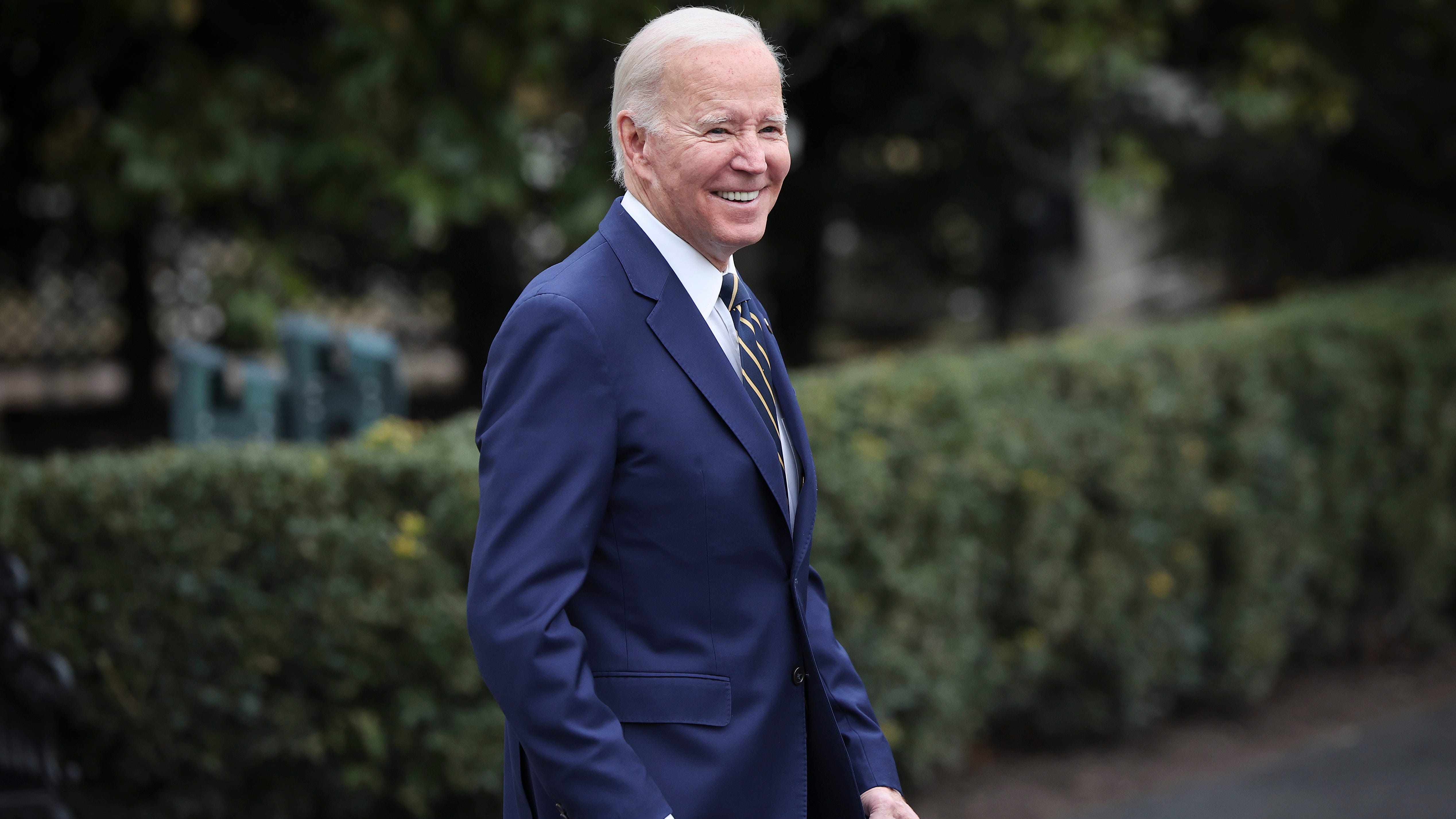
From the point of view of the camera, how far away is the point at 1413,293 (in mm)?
6840

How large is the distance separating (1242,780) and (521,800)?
3.97 meters

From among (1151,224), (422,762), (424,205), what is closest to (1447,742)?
(422,762)

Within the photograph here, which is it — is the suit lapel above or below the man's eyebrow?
below

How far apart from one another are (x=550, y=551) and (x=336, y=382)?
3.89m

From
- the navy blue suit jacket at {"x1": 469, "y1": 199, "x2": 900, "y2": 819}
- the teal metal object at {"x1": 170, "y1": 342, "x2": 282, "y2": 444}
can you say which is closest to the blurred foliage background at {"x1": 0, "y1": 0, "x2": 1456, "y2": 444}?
the teal metal object at {"x1": 170, "y1": 342, "x2": 282, "y2": 444}

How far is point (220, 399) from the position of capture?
16.8ft

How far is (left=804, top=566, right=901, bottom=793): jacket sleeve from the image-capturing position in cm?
196

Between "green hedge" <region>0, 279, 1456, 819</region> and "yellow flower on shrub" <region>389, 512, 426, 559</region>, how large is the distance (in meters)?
0.01

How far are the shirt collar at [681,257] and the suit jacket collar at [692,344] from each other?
10mm

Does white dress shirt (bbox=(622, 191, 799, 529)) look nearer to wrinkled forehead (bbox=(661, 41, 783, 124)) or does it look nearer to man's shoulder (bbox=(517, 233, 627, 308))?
man's shoulder (bbox=(517, 233, 627, 308))

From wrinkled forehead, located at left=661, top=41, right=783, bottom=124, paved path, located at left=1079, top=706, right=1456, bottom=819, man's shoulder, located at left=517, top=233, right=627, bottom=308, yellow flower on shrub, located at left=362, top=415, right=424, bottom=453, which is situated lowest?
paved path, located at left=1079, top=706, right=1456, bottom=819

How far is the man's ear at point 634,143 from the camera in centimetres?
176

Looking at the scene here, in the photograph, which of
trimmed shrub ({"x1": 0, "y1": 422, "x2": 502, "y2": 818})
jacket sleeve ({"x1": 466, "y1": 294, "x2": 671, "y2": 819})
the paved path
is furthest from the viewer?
the paved path

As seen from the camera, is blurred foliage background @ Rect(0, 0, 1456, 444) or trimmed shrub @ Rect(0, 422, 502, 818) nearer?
trimmed shrub @ Rect(0, 422, 502, 818)
